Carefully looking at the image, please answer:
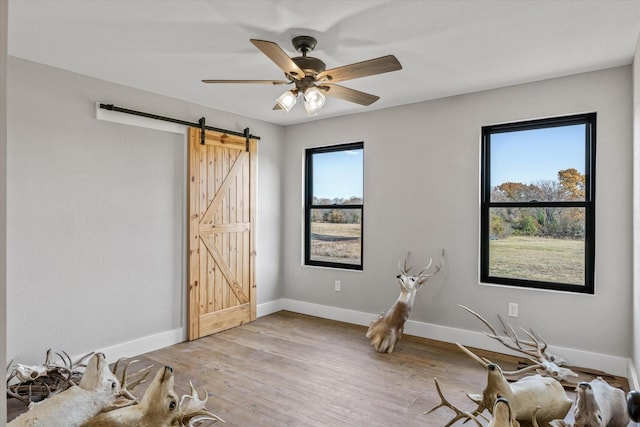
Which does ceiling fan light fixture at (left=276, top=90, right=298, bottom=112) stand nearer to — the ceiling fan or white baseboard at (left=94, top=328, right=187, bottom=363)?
the ceiling fan

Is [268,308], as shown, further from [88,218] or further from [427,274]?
[88,218]

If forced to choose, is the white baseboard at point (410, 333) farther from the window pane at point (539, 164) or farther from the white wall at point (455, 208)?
the window pane at point (539, 164)

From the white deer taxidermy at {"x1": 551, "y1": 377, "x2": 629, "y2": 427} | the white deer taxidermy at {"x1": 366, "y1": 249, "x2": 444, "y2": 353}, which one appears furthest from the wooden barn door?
the white deer taxidermy at {"x1": 551, "y1": 377, "x2": 629, "y2": 427}

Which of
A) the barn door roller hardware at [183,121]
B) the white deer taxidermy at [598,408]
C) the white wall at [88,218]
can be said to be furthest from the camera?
the barn door roller hardware at [183,121]

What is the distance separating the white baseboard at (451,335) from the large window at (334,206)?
58 cm

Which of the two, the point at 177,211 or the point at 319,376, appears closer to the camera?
the point at 319,376

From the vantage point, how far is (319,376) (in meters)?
3.23

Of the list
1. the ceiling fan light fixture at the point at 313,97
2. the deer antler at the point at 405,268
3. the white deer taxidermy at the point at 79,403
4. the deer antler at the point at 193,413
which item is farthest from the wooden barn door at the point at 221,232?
the deer antler at the point at 193,413

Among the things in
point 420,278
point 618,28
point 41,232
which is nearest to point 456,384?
point 420,278

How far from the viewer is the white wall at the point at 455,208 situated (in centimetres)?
319

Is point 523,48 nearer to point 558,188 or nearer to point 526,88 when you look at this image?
point 526,88

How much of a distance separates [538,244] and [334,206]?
238cm

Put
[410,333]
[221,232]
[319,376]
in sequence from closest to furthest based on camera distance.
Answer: [319,376] < [410,333] < [221,232]

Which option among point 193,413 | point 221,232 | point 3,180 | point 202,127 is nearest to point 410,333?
point 221,232
